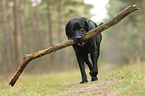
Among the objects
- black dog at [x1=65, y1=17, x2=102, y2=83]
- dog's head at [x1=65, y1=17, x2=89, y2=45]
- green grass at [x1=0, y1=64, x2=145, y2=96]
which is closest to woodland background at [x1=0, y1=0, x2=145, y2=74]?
green grass at [x1=0, y1=64, x2=145, y2=96]

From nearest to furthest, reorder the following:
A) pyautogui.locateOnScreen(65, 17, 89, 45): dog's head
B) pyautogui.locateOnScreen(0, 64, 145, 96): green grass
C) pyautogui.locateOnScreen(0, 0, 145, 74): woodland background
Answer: pyautogui.locateOnScreen(0, 64, 145, 96): green grass
pyautogui.locateOnScreen(65, 17, 89, 45): dog's head
pyautogui.locateOnScreen(0, 0, 145, 74): woodland background

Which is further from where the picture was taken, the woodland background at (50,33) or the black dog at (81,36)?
the woodland background at (50,33)

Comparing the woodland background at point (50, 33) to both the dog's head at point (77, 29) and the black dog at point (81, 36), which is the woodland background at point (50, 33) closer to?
the black dog at point (81, 36)

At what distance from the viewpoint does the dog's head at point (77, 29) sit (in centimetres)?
543

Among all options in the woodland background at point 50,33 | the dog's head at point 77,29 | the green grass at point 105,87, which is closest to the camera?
the green grass at point 105,87

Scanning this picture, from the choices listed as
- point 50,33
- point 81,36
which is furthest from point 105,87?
point 50,33

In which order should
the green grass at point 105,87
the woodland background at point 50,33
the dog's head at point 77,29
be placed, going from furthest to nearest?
the woodland background at point 50,33 → the dog's head at point 77,29 → the green grass at point 105,87

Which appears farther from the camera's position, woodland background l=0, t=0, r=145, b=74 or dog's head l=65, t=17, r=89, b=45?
woodland background l=0, t=0, r=145, b=74

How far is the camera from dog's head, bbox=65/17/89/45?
5430 millimetres

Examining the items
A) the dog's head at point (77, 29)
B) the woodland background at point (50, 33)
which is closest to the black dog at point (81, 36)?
the dog's head at point (77, 29)

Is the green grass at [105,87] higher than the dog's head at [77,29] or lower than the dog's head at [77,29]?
lower

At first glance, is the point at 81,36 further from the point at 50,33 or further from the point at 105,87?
the point at 50,33

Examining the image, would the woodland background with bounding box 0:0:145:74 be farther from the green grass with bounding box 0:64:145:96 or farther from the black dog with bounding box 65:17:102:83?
the black dog with bounding box 65:17:102:83

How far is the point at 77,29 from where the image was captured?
221 inches
